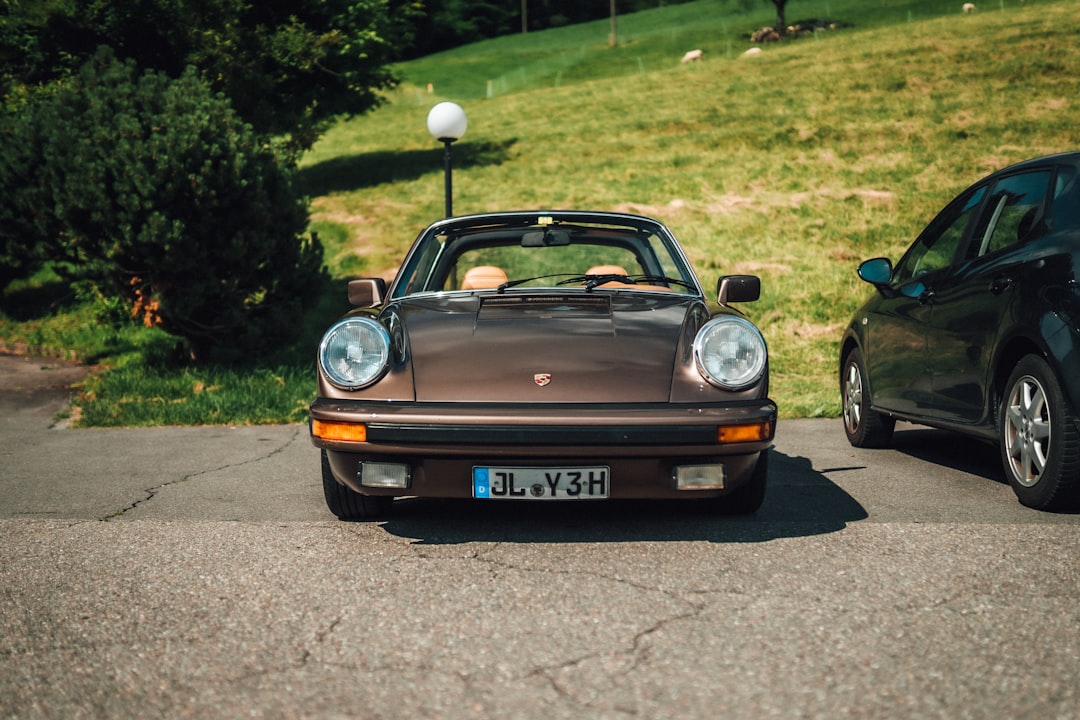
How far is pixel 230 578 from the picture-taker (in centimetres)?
383

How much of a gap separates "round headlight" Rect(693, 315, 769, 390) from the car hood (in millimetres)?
92

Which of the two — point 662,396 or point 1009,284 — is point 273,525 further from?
point 1009,284

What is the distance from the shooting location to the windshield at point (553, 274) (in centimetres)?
546

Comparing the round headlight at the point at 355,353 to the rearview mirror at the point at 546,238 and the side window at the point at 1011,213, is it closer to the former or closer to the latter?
the rearview mirror at the point at 546,238

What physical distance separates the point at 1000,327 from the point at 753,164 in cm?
1921

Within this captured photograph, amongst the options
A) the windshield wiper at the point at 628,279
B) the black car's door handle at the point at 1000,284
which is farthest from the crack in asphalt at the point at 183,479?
the black car's door handle at the point at 1000,284

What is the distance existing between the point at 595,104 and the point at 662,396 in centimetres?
3054

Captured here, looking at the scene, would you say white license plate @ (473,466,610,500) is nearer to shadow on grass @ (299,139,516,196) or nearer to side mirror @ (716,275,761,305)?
side mirror @ (716,275,761,305)

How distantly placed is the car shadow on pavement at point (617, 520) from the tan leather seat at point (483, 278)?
1103mm

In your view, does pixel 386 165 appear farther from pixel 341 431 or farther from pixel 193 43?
pixel 341 431

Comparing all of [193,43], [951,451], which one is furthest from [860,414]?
[193,43]

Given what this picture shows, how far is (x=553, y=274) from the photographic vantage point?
5.64 meters

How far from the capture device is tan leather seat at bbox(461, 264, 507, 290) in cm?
554

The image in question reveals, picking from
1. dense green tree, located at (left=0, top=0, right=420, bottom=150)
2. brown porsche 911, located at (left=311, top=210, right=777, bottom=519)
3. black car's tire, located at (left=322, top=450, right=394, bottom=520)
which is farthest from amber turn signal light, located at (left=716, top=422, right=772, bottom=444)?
dense green tree, located at (left=0, top=0, right=420, bottom=150)
